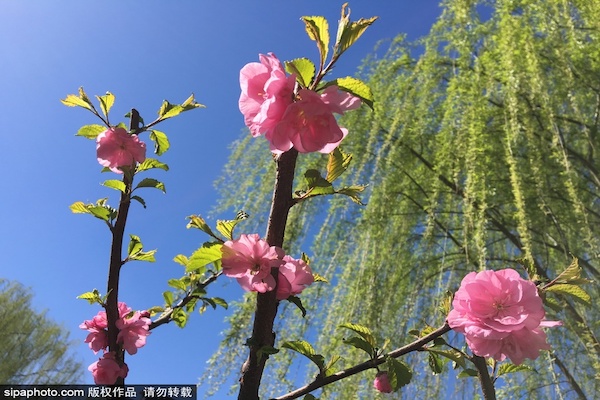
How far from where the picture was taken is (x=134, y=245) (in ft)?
2.61

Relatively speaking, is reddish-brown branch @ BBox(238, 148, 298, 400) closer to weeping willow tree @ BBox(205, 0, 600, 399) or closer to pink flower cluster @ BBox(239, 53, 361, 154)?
pink flower cluster @ BBox(239, 53, 361, 154)

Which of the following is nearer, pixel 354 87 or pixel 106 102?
pixel 354 87

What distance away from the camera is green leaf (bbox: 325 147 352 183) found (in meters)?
0.60

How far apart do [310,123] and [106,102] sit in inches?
16.5

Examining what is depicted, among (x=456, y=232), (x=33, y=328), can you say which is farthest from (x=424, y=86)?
(x=33, y=328)

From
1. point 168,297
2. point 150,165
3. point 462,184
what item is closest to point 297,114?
point 150,165

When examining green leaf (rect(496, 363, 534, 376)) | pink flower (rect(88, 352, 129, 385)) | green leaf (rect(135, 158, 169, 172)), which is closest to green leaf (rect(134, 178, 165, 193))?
green leaf (rect(135, 158, 169, 172))

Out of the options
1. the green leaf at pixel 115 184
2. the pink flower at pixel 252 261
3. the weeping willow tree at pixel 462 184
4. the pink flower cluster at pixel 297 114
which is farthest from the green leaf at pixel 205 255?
the weeping willow tree at pixel 462 184

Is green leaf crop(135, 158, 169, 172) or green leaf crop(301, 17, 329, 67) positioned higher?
green leaf crop(135, 158, 169, 172)

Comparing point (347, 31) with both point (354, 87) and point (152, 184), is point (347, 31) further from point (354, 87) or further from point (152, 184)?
point (152, 184)

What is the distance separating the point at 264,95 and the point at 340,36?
0.31 feet

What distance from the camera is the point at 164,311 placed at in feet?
2.95

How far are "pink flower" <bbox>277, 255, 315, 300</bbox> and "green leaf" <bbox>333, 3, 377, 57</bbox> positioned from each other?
8.9 inches

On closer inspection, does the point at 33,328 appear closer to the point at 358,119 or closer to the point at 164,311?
the point at 358,119
